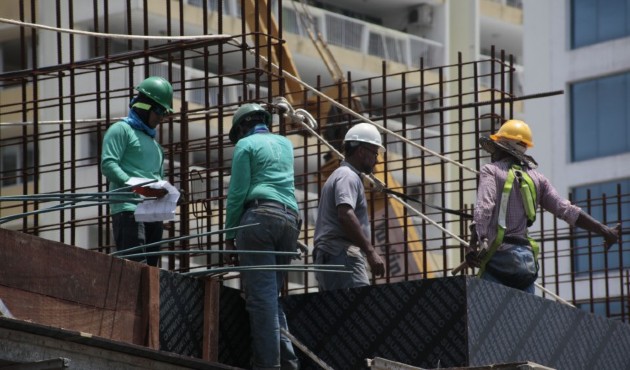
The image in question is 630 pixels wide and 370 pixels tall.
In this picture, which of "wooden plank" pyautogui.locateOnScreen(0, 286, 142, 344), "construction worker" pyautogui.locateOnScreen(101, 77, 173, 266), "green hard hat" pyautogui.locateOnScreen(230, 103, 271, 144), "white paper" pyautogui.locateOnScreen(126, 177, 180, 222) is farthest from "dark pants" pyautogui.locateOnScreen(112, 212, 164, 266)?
"wooden plank" pyautogui.locateOnScreen(0, 286, 142, 344)

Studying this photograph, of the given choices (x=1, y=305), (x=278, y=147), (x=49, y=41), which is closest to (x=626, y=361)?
(x=278, y=147)

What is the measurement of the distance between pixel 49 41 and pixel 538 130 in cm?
1160

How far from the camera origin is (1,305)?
1172cm

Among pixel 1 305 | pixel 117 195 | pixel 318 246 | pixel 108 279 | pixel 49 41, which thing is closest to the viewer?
pixel 1 305

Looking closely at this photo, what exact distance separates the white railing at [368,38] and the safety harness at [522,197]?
35921 mm

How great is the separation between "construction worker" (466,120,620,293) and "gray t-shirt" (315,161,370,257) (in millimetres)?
853

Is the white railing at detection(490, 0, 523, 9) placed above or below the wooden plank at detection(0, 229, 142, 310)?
above

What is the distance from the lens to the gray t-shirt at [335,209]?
46.4ft

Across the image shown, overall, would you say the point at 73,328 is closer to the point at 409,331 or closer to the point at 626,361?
the point at 409,331

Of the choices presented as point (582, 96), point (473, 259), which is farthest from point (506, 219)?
point (582, 96)

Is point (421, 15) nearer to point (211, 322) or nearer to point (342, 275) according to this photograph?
point (342, 275)

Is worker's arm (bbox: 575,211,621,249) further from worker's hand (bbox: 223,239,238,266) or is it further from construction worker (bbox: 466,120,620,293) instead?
worker's hand (bbox: 223,239,238,266)

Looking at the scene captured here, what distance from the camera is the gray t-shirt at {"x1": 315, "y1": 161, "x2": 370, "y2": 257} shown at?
46.4 feet

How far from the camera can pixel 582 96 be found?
45.7 m
